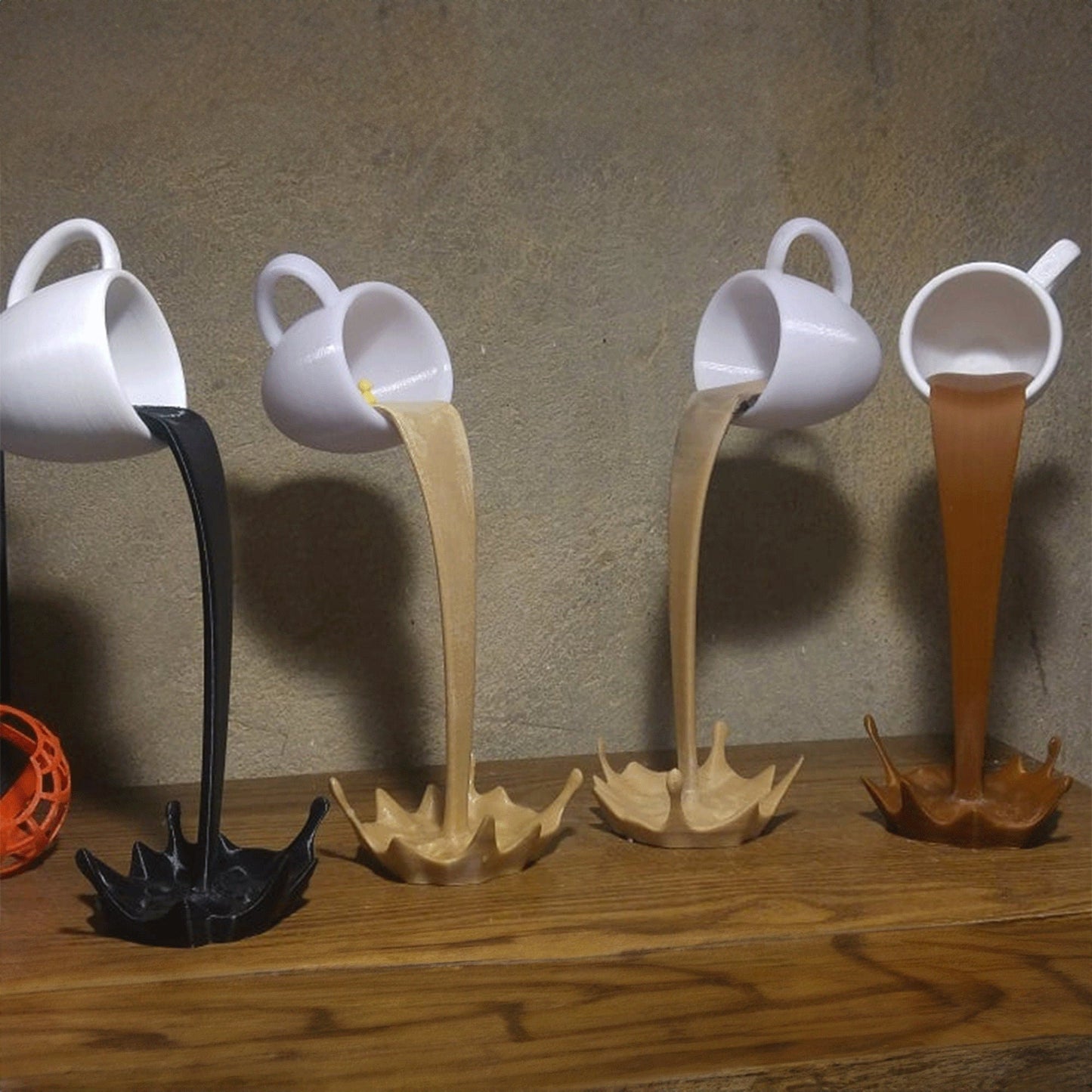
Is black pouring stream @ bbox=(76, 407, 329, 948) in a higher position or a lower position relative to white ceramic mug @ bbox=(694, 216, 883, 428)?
lower

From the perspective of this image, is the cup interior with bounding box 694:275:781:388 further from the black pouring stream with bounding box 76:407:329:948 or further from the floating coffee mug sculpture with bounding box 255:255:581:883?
the black pouring stream with bounding box 76:407:329:948

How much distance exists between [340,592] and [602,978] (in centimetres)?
49

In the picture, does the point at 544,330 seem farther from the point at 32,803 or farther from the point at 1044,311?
the point at 32,803

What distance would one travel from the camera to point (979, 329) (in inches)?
41.8

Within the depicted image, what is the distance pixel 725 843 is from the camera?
3.27ft

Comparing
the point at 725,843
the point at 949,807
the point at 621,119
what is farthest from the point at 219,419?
the point at 949,807

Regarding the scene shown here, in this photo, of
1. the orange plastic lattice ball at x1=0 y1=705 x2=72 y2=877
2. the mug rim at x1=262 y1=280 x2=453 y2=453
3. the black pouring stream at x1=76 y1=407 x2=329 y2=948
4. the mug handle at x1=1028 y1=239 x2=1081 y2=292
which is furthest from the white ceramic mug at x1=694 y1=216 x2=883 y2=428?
the orange plastic lattice ball at x1=0 y1=705 x2=72 y2=877

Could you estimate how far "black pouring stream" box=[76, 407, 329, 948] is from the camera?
2.69 ft

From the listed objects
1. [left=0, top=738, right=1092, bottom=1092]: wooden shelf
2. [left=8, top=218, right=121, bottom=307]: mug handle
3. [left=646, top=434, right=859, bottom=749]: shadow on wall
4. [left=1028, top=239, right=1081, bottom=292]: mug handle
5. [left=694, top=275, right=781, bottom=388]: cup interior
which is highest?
[left=8, top=218, right=121, bottom=307]: mug handle

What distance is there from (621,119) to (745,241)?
145 millimetres

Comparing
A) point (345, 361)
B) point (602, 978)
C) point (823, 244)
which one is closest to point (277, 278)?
point (345, 361)

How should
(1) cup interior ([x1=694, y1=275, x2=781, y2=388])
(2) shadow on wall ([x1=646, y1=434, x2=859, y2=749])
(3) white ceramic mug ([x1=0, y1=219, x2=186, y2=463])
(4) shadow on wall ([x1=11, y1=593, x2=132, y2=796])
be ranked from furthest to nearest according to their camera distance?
1. (2) shadow on wall ([x1=646, y1=434, x2=859, y2=749])
2. (4) shadow on wall ([x1=11, y1=593, x2=132, y2=796])
3. (1) cup interior ([x1=694, y1=275, x2=781, y2=388])
4. (3) white ceramic mug ([x1=0, y1=219, x2=186, y2=463])

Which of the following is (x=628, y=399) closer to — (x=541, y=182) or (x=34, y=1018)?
(x=541, y=182)

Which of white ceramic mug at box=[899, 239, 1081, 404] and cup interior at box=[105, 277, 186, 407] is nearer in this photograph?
cup interior at box=[105, 277, 186, 407]
